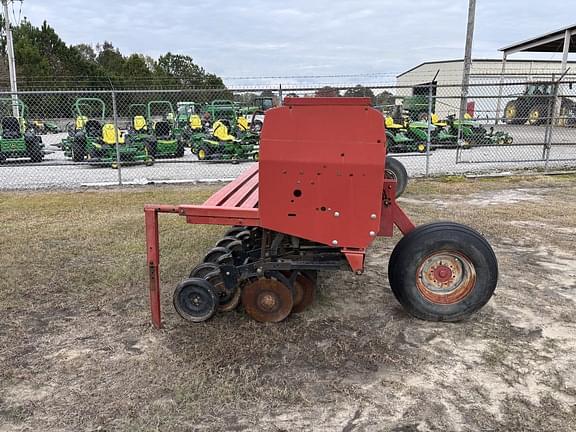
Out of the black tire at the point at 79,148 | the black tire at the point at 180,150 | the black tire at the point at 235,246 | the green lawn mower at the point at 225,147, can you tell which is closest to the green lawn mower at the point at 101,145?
the black tire at the point at 79,148

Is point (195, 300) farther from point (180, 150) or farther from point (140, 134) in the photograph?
point (180, 150)

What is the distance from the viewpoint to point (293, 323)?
332 centimetres

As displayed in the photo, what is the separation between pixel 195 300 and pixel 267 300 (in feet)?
1.57

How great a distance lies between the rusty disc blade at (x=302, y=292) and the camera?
3391 mm

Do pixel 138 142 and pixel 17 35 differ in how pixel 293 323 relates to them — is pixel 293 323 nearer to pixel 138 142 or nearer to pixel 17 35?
pixel 138 142

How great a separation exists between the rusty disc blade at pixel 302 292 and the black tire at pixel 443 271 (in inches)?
22.2

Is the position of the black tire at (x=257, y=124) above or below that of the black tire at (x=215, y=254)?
above

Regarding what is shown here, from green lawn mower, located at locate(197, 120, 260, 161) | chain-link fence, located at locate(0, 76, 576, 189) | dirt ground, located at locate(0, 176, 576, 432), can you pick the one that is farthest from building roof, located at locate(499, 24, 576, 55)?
dirt ground, located at locate(0, 176, 576, 432)

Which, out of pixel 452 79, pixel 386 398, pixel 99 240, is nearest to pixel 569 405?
pixel 386 398

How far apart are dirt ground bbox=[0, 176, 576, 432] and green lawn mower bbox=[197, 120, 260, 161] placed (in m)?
7.90

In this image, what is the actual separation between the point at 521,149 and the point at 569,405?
14888 millimetres

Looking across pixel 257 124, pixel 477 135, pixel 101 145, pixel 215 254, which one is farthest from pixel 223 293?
pixel 477 135

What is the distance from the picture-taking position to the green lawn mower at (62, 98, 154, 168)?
1205 centimetres

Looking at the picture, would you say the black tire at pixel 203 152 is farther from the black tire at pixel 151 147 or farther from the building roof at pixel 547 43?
the building roof at pixel 547 43
